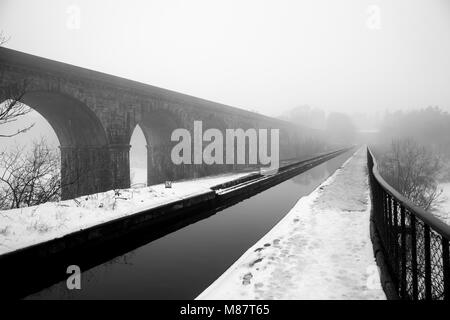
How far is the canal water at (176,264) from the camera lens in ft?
13.0

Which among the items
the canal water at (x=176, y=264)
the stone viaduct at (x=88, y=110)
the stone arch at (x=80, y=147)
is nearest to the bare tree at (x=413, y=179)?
the canal water at (x=176, y=264)

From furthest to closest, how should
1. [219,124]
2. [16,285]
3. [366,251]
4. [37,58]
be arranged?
[219,124]
[37,58]
[366,251]
[16,285]

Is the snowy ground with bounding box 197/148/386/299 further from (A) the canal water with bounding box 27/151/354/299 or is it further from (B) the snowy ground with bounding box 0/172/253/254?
(B) the snowy ground with bounding box 0/172/253/254

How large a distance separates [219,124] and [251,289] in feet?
60.9

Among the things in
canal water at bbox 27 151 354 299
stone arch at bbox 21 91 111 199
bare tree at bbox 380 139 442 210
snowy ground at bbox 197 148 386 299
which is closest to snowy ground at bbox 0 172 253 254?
canal water at bbox 27 151 354 299

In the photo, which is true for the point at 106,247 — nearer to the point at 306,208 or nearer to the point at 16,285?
the point at 16,285

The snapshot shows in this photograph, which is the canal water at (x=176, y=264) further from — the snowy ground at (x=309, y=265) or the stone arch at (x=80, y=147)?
the stone arch at (x=80, y=147)

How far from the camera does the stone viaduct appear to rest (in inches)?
348

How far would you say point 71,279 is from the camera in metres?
4.39

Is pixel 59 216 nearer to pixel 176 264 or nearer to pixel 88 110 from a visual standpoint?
pixel 176 264

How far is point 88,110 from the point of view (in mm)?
10727

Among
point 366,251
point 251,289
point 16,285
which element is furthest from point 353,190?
point 16,285

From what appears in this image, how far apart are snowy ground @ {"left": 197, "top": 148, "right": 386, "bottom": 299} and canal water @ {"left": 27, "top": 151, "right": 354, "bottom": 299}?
0.68 meters
